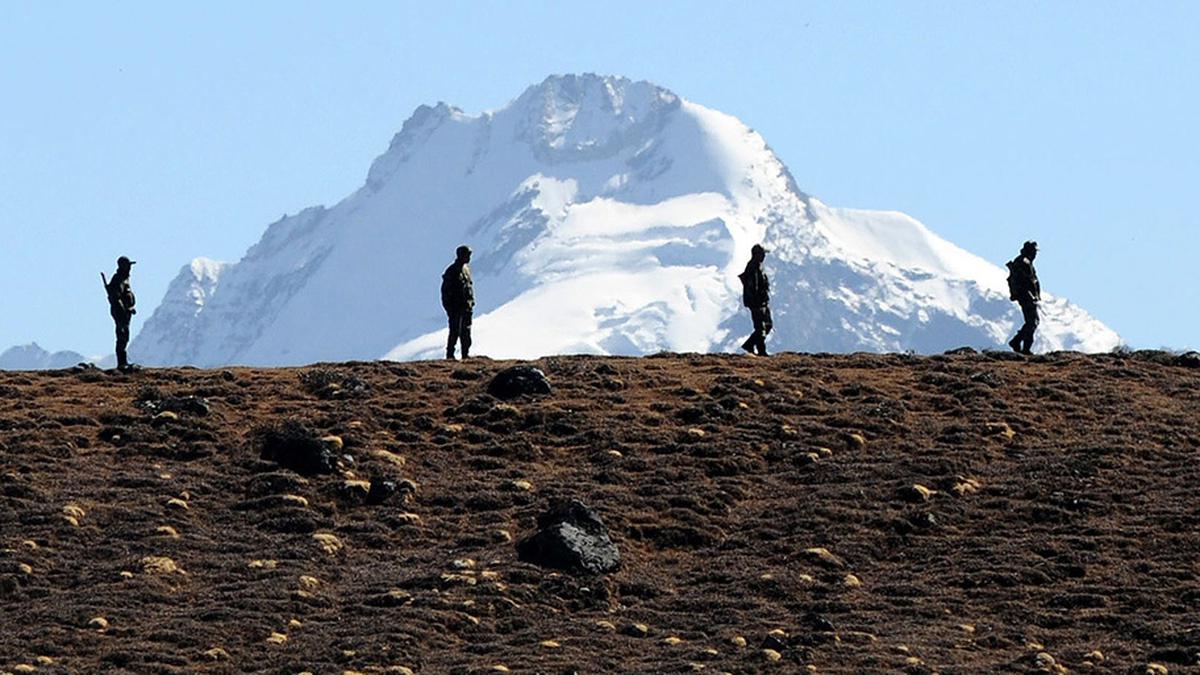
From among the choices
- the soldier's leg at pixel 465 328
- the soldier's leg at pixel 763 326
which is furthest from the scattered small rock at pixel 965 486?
the soldier's leg at pixel 465 328

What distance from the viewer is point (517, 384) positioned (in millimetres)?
46781

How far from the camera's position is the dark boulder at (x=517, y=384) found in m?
46.7

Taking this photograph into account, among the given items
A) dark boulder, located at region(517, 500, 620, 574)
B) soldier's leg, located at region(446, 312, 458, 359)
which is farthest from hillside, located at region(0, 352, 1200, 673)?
soldier's leg, located at region(446, 312, 458, 359)

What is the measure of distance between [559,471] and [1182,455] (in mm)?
10763

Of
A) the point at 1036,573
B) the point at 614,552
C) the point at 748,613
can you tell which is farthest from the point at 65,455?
the point at 1036,573

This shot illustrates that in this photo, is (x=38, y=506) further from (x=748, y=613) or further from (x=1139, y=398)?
(x=1139, y=398)

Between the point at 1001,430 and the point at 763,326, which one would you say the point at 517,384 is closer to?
the point at 763,326

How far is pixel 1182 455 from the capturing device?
43.4 metres

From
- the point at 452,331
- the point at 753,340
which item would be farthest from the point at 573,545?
the point at 753,340

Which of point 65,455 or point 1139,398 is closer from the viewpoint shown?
point 65,455

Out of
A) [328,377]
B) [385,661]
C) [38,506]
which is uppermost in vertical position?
[328,377]

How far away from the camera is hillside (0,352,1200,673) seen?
3406 cm

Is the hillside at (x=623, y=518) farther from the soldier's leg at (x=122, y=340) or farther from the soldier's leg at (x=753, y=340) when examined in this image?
the soldier's leg at (x=753, y=340)

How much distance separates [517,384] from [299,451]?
591 cm
